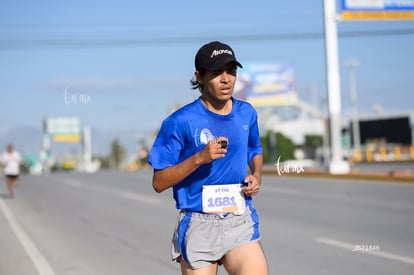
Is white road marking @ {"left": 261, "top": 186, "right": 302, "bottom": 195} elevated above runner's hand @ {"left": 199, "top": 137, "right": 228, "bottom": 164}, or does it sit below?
below

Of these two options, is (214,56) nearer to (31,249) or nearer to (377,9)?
(31,249)

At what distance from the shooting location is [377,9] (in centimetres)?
2891

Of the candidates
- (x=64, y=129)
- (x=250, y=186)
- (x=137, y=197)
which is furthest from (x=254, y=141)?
(x=64, y=129)

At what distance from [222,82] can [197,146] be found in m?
0.39

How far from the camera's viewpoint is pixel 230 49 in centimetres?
413

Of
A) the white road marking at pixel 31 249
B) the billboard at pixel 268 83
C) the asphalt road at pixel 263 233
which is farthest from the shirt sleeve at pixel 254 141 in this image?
the billboard at pixel 268 83

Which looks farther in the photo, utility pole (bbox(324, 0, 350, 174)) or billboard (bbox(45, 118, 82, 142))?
billboard (bbox(45, 118, 82, 142))

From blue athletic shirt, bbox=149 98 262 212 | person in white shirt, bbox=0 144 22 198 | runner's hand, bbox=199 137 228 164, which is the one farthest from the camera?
person in white shirt, bbox=0 144 22 198

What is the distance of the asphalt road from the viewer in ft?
29.2

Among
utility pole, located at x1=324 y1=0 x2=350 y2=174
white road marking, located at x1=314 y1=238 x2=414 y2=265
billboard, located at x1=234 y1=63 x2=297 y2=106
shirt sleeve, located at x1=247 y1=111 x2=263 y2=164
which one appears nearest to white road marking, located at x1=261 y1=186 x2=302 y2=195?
utility pole, located at x1=324 y1=0 x2=350 y2=174

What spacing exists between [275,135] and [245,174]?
257 feet

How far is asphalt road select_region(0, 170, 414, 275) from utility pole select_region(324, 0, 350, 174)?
7070 mm

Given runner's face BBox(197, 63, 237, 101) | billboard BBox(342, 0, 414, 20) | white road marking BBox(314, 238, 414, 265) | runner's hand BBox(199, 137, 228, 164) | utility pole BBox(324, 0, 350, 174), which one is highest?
billboard BBox(342, 0, 414, 20)

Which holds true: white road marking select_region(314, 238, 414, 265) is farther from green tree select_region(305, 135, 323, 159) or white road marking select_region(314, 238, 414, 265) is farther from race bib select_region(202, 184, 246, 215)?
green tree select_region(305, 135, 323, 159)
